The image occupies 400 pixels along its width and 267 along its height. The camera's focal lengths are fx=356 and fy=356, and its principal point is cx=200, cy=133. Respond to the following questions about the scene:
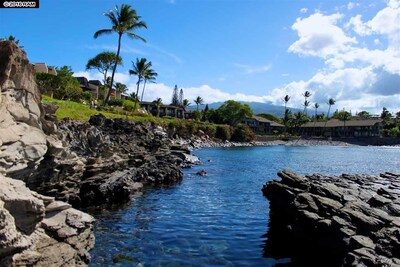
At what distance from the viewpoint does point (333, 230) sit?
17469mm

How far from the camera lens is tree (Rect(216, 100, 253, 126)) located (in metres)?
169

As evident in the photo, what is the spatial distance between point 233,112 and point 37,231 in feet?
520

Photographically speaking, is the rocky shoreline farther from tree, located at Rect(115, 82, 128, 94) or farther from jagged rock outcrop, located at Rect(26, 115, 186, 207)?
tree, located at Rect(115, 82, 128, 94)

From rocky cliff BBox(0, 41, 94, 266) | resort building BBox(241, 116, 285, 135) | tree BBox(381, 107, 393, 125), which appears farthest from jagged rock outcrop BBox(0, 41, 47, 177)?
tree BBox(381, 107, 393, 125)

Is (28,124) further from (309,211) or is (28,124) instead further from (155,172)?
(155,172)

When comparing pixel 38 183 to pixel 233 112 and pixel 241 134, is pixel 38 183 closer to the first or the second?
pixel 241 134

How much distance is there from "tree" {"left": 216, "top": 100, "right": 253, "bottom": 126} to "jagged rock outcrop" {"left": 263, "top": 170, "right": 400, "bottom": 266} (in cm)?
14477

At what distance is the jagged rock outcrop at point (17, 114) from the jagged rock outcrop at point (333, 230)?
12.8 m

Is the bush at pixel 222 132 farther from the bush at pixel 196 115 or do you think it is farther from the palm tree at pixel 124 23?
the palm tree at pixel 124 23

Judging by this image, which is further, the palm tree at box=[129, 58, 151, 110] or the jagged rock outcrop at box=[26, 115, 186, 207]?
the palm tree at box=[129, 58, 151, 110]

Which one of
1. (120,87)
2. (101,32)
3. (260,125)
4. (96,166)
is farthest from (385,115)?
(96,166)

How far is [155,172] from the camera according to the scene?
1604 inches

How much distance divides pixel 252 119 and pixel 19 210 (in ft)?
611

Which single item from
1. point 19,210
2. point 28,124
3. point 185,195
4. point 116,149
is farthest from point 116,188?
point 19,210
